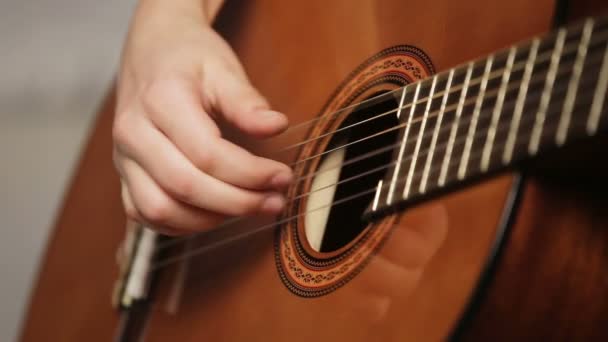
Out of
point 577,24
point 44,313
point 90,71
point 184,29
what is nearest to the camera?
point 577,24

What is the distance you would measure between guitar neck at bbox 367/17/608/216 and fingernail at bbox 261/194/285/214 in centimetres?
10

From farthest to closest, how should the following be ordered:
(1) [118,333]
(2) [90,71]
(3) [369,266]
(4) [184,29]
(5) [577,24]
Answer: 1. (2) [90,71]
2. (1) [118,333]
3. (4) [184,29]
4. (3) [369,266]
5. (5) [577,24]

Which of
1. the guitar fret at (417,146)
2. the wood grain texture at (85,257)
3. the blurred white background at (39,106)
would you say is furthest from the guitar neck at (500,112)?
the blurred white background at (39,106)

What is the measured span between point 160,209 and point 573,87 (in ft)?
1.18

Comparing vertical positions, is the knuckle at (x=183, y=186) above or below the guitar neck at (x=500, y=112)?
below

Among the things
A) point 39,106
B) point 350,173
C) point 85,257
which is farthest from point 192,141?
point 39,106

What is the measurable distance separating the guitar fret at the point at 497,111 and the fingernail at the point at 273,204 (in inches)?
8.4

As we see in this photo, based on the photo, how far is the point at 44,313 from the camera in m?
0.98

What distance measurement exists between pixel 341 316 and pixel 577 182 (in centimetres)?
21

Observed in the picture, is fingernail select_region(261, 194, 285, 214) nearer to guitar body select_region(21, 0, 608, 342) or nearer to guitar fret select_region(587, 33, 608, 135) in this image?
guitar body select_region(21, 0, 608, 342)

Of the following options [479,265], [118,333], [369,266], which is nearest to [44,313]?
[118,333]

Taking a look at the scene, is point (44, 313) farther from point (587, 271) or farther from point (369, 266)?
point (587, 271)

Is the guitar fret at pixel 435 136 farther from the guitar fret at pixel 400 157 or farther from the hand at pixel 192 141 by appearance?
the hand at pixel 192 141

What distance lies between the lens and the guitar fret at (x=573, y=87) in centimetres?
39
